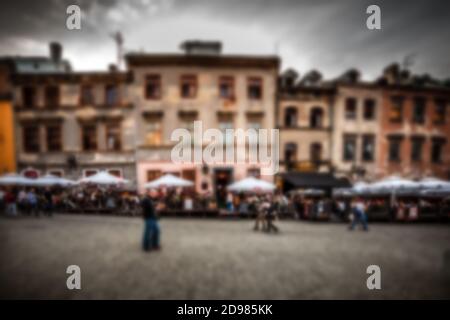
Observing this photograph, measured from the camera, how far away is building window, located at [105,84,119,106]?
1812 mm

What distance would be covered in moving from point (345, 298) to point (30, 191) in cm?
296

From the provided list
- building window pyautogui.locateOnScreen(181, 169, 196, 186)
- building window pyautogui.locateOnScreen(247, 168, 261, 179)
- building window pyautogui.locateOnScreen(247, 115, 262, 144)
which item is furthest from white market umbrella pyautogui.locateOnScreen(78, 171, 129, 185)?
building window pyautogui.locateOnScreen(247, 115, 262, 144)

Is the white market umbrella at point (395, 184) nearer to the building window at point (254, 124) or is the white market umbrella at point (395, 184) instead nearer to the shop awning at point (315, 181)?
the shop awning at point (315, 181)

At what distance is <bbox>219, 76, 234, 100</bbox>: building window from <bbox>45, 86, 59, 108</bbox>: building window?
5.38 feet

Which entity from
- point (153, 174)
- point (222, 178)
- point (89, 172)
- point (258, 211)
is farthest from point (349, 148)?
point (89, 172)

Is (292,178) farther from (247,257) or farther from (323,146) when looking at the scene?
(247,257)

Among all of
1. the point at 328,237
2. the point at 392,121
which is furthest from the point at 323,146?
the point at 328,237

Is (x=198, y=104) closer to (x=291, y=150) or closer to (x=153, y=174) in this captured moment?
(x=153, y=174)

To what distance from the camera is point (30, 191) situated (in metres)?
1.43

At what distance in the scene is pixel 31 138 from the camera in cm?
146

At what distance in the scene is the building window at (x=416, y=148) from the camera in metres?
1.77

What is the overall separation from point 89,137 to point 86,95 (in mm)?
485

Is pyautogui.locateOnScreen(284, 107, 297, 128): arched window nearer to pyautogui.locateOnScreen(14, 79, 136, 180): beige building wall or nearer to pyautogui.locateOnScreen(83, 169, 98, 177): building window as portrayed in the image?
pyautogui.locateOnScreen(14, 79, 136, 180): beige building wall

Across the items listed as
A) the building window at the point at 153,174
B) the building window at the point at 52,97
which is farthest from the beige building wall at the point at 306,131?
the building window at the point at 52,97
